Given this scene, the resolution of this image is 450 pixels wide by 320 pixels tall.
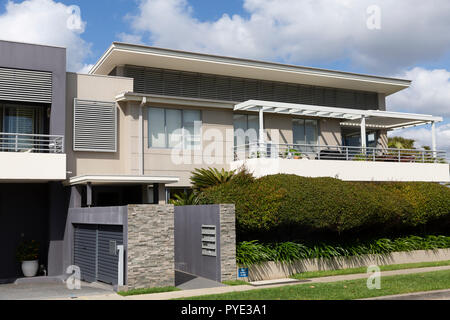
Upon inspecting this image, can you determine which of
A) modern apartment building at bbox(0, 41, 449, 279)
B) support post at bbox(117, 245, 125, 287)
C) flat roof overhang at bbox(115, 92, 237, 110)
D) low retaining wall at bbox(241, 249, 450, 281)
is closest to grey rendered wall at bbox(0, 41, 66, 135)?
modern apartment building at bbox(0, 41, 449, 279)

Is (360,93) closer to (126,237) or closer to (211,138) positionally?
(211,138)

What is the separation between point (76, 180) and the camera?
60.2 ft

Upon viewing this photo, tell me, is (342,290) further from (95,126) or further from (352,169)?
(95,126)

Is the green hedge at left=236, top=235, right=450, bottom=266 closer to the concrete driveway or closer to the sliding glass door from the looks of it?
the concrete driveway

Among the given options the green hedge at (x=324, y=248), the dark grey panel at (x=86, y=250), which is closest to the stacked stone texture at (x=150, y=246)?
the green hedge at (x=324, y=248)

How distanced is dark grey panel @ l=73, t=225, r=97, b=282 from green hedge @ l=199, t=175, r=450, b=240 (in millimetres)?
4207

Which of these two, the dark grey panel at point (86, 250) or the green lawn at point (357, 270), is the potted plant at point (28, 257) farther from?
the green lawn at point (357, 270)

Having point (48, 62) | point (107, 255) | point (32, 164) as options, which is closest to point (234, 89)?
point (48, 62)

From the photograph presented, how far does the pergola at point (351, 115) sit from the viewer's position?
75.8ft

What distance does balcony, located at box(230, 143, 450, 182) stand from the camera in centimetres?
2186

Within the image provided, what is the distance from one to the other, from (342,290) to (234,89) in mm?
14719

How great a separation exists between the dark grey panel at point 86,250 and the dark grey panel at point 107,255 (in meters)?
0.56

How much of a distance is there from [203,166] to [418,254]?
32.8ft

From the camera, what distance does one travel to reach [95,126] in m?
Result: 21.1
